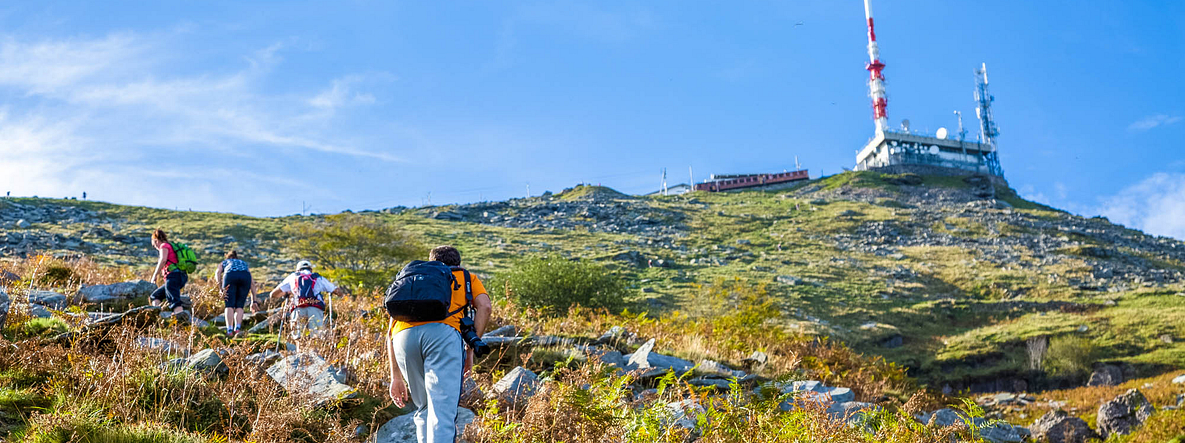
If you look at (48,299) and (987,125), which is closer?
(48,299)

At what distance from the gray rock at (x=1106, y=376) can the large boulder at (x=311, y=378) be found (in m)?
27.7

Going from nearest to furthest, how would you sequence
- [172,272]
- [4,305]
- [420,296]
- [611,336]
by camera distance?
[420,296] → [4,305] → [172,272] → [611,336]

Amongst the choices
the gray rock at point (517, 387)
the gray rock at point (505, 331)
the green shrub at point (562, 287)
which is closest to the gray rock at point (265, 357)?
the gray rock at point (517, 387)

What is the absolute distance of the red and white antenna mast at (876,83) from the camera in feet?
310

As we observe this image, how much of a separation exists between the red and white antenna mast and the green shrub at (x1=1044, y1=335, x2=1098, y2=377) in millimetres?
71535

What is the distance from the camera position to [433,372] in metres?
4.75

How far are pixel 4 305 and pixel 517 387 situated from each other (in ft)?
19.1

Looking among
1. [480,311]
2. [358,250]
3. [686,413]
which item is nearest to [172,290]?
[480,311]

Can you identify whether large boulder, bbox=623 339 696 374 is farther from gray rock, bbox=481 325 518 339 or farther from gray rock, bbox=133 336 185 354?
gray rock, bbox=133 336 185 354

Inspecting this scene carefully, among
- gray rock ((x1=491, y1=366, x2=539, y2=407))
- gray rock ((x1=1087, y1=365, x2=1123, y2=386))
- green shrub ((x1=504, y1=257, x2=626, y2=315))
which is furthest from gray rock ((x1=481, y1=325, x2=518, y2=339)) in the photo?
gray rock ((x1=1087, y1=365, x2=1123, y2=386))

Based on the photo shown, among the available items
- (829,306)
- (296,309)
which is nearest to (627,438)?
(296,309)

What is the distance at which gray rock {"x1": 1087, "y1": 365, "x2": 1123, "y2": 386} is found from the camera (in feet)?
83.0

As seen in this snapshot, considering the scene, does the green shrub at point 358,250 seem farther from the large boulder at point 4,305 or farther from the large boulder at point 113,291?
the large boulder at point 4,305

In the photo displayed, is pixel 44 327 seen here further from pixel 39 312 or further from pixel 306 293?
pixel 306 293
